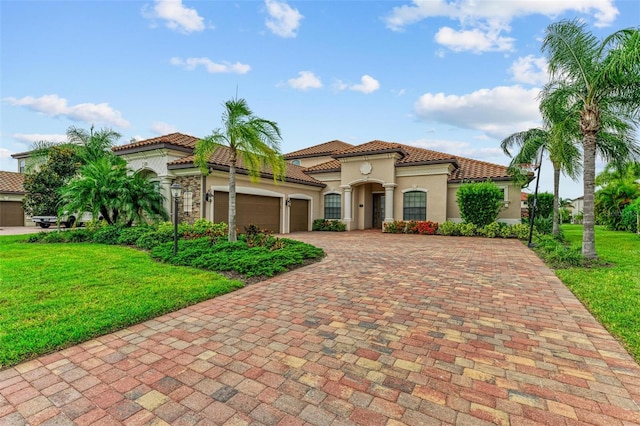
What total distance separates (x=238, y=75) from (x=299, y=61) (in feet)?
11.9

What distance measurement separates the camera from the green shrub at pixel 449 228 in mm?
16375

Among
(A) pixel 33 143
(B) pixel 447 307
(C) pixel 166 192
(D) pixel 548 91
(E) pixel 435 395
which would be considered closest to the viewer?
(E) pixel 435 395

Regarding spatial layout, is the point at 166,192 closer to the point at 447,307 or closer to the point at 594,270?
the point at 447,307

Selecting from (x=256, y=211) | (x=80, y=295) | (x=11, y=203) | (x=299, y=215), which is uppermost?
(x=11, y=203)

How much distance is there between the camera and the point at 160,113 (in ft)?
44.5

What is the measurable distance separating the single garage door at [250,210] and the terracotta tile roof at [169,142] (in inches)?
119

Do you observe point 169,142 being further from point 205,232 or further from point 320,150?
point 320,150

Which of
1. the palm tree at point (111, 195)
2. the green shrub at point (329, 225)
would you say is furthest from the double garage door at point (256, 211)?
the palm tree at point (111, 195)

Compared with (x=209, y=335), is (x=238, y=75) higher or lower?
higher

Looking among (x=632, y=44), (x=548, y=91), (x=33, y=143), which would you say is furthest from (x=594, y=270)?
(x=33, y=143)

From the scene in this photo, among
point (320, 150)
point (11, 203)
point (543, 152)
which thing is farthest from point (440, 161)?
point (11, 203)

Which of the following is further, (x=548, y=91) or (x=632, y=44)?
(x=548, y=91)

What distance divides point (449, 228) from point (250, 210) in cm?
1083

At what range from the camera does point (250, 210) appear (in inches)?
631
